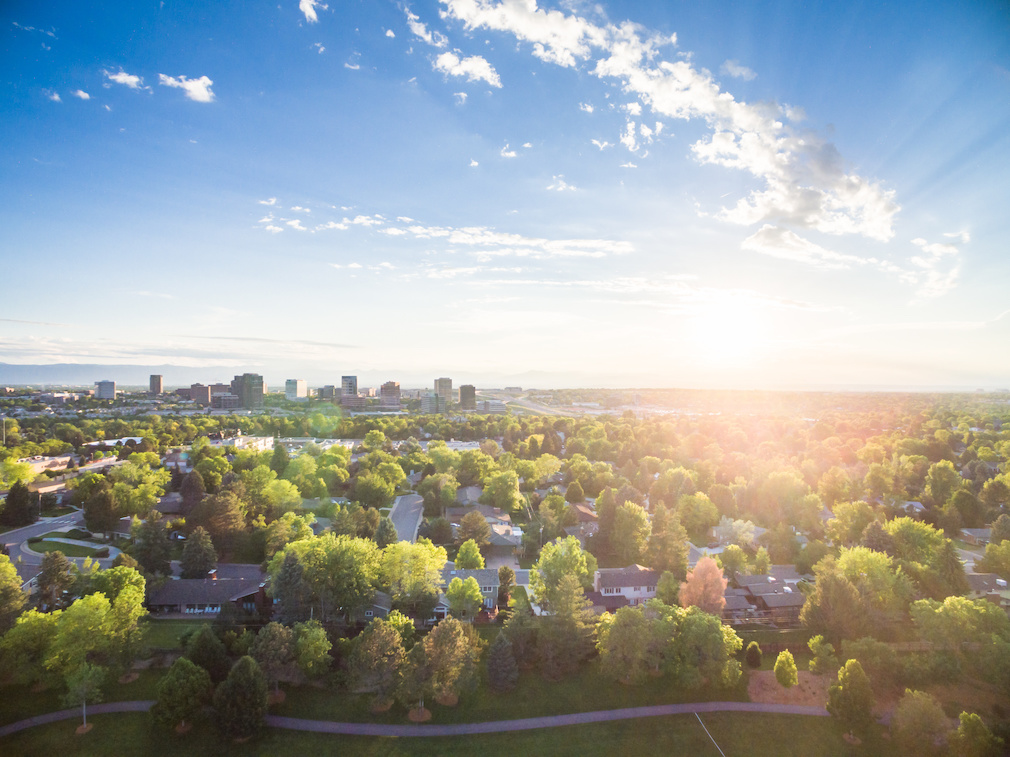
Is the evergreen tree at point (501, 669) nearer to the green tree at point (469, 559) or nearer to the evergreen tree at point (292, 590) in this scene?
the green tree at point (469, 559)

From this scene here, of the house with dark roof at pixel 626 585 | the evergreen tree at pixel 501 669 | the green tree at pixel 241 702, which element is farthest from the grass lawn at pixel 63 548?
the house with dark roof at pixel 626 585

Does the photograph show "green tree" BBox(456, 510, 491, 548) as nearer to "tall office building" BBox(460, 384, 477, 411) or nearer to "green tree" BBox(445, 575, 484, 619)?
"green tree" BBox(445, 575, 484, 619)

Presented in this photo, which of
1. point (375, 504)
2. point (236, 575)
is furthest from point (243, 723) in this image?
point (375, 504)

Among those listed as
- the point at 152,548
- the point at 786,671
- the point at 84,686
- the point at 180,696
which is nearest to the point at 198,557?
the point at 152,548

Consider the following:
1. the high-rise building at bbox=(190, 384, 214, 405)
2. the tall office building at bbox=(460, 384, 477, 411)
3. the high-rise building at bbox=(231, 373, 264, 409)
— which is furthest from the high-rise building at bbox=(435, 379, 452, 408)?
the high-rise building at bbox=(190, 384, 214, 405)

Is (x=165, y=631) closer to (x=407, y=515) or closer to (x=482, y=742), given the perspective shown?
(x=482, y=742)
